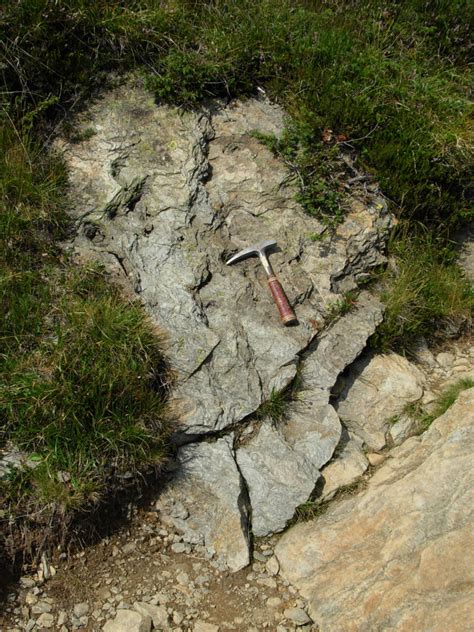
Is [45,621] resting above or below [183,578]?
below

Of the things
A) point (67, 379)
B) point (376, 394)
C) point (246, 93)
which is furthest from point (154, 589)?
point (246, 93)

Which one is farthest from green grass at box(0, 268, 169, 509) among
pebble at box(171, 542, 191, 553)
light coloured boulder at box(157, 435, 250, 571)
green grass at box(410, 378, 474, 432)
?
green grass at box(410, 378, 474, 432)

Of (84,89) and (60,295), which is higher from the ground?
(84,89)

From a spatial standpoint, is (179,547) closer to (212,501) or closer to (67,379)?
(212,501)

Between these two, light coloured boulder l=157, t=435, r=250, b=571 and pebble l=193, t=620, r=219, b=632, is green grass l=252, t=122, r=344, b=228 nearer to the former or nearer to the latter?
light coloured boulder l=157, t=435, r=250, b=571

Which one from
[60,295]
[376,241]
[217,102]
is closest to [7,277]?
[60,295]

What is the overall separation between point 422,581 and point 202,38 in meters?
5.37

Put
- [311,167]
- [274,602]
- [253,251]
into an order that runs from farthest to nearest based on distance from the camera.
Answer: [311,167] < [253,251] < [274,602]

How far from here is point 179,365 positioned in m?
5.03

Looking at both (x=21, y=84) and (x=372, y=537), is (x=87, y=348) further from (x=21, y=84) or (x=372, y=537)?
(x=21, y=84)

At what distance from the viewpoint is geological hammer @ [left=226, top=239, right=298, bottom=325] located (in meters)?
5.30

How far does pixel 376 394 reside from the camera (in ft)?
17.9

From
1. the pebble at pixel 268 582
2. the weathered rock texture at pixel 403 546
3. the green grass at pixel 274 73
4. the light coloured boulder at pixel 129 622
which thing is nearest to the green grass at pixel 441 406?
the weathered rock texture at pixel 403 546

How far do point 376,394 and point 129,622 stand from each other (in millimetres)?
2669
